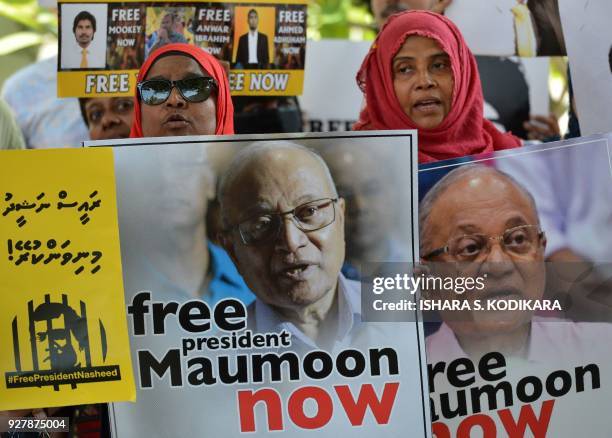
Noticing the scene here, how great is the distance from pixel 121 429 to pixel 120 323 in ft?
0.76

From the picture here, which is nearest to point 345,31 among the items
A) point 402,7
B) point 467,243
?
point 402,7

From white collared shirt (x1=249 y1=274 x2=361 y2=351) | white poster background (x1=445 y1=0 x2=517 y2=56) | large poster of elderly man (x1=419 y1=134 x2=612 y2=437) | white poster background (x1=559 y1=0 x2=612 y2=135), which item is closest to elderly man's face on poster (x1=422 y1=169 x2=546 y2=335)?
large poster of elderly man (x1=419 y1=134 x2=612 y2=437)

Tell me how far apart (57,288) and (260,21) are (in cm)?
163

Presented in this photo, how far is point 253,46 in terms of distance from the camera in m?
3.43

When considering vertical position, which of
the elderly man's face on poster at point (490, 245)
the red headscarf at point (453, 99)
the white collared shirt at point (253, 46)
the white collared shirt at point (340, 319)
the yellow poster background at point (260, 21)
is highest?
the yellow poster background at point (260, 21)

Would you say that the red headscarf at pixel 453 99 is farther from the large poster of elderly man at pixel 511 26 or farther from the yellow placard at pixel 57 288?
the yellow placard at pixel 57 288

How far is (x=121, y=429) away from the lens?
212cm

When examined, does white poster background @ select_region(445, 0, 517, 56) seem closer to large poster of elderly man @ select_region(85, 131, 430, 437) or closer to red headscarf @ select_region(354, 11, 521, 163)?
red headscarf @ select_region(354, 11, 521, 163)

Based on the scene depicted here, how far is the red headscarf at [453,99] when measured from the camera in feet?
9.13

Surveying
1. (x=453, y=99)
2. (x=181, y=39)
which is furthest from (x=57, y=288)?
(x=181, y=39)

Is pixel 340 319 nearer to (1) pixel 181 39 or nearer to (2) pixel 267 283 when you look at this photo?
(2) pixel 267 283

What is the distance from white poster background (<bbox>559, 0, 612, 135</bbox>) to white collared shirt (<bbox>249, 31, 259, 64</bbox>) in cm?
105

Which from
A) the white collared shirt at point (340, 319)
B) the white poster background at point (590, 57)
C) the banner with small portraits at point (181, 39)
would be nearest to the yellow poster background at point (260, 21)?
the banner with small portraits at point (181, 39)

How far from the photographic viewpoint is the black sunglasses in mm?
2729
